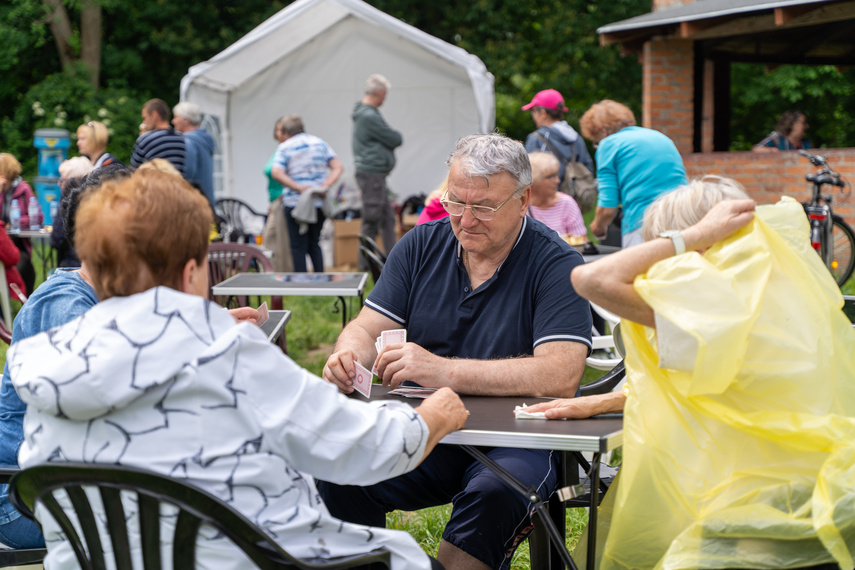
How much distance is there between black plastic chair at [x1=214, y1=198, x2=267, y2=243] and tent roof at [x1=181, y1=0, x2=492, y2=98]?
4.74 feet

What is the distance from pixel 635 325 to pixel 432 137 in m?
10.1

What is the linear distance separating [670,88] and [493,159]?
832cm

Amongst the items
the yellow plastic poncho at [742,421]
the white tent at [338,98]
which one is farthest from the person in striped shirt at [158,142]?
the yellow plastic poncho at [742,421]

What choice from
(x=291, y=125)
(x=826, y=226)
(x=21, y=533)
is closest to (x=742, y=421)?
(x=21, y=533)

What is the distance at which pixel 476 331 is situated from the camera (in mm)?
2516

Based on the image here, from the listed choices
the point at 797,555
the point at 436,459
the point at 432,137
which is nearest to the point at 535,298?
the point at 436,459

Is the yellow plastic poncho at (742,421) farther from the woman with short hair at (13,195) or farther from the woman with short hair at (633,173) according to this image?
the woman with short hair at (13,195)

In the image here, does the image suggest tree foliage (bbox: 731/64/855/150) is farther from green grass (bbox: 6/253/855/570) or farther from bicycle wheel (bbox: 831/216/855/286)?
green grass (bbox: 6/253/855/570)

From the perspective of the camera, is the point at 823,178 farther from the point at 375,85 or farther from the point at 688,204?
the point at 688,204

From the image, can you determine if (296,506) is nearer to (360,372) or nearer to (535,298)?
(360,372)

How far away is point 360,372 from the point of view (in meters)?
2.20

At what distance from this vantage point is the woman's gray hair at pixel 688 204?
194 cm

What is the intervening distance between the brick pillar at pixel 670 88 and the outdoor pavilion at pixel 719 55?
1 centimetres

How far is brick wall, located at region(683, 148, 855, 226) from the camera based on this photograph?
29.7 feet
